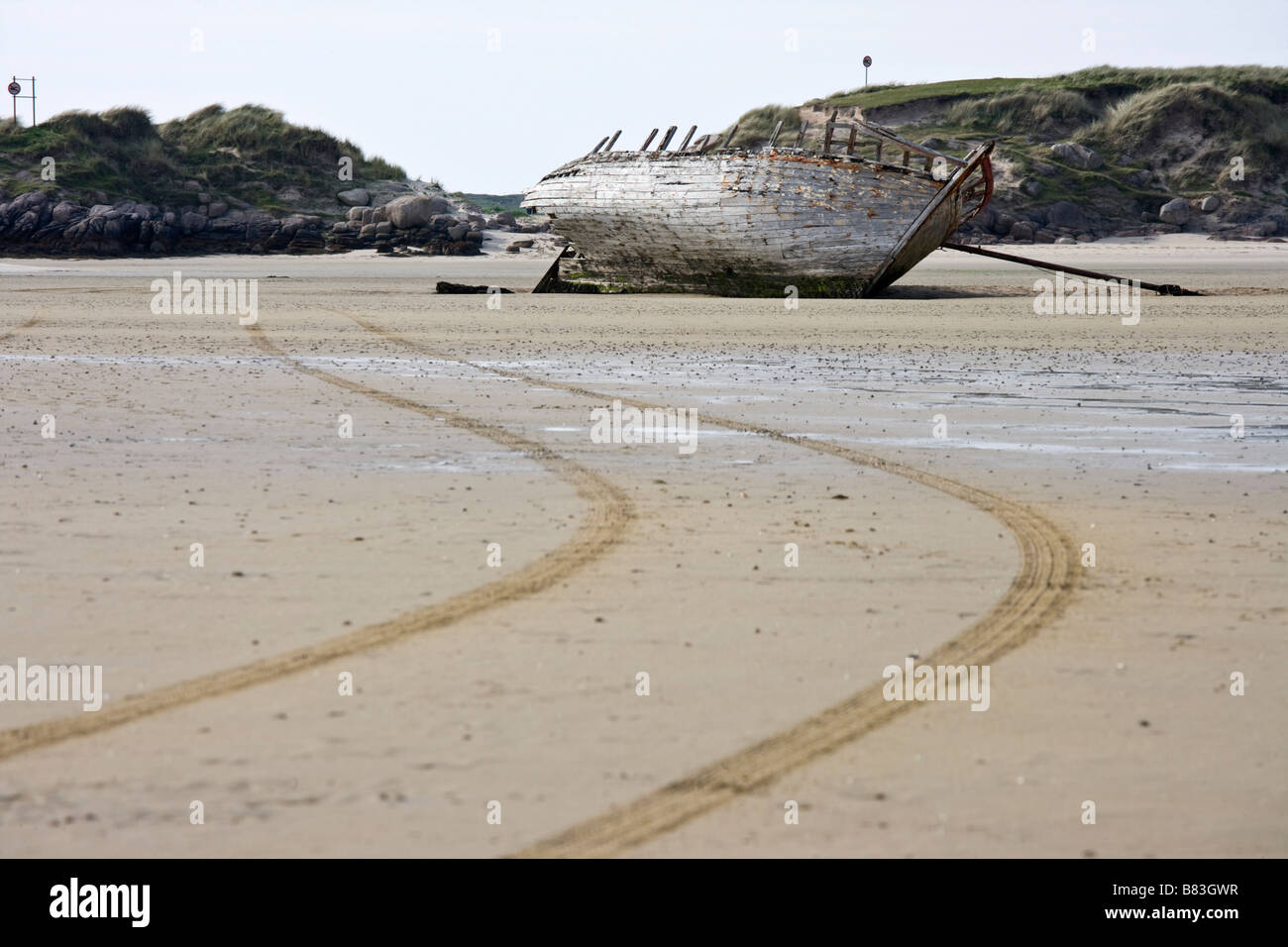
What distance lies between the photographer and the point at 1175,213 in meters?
42.5

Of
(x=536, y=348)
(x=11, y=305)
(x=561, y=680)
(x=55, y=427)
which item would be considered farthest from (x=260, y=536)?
(x=11, y=305)

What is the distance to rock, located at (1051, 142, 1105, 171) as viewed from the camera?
4744 centimetres

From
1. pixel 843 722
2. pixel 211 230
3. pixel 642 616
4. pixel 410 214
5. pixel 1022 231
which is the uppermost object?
pixel 410 214

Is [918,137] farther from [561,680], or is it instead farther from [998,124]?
[561,680]

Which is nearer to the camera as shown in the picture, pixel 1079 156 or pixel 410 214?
pixel 410 214

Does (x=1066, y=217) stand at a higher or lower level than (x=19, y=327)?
higher

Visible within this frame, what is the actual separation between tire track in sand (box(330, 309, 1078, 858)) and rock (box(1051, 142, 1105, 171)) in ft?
143

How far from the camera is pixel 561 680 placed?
13.4ft

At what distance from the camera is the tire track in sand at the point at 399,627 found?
3.71m

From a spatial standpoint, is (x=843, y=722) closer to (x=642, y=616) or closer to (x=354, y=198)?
(x=642, y=616)

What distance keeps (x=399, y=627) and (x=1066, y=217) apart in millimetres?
40234

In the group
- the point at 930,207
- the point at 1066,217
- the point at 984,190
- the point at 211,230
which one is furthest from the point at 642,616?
the point at 1066,217

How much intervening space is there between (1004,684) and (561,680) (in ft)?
4.10

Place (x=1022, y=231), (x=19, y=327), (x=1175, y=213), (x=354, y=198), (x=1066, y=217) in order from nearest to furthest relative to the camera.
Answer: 1. (x=19, y=327)
2. (x=1022, y=231)
3. (x=1066, y=217)
4. (x=1175, y=213)
5. (x=354, y=198)
